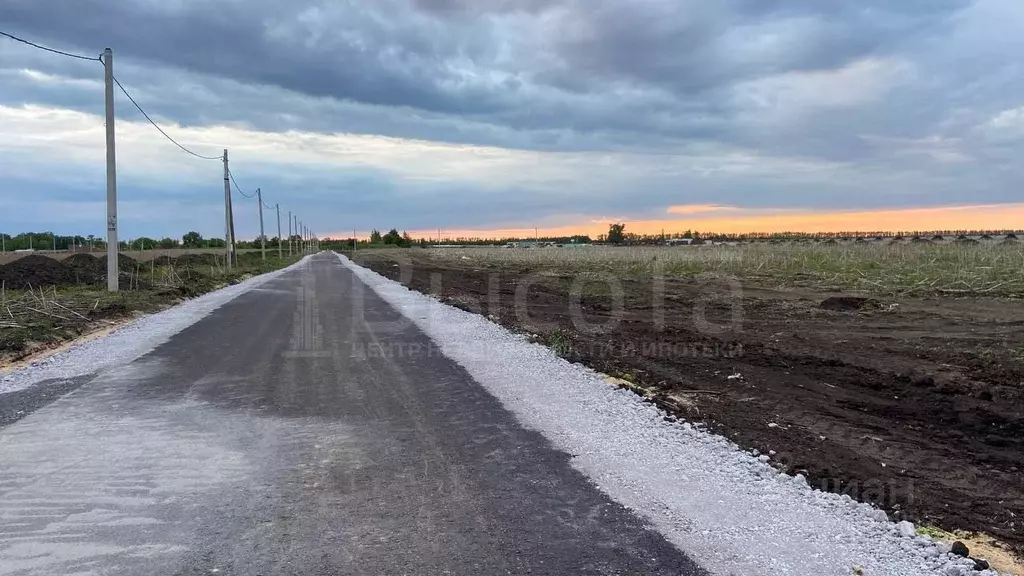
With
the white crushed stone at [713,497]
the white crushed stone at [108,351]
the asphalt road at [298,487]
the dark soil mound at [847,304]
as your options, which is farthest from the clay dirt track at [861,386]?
the white crushed stone at [108,351]

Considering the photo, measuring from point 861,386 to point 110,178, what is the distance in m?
20.0

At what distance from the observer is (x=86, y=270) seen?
91.9 ft

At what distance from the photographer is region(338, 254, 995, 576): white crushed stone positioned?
3.29 m

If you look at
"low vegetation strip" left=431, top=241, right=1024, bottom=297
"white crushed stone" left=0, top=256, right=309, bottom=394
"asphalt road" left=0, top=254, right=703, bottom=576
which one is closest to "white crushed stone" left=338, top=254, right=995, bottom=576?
"asphalt road" left=0, top=254, right=703, bottom=576

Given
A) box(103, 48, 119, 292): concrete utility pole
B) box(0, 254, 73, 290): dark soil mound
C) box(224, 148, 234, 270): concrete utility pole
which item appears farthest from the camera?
box(224, 148, 234, 270): concrete utility pole

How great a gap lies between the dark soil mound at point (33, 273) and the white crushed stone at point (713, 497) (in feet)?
72.8

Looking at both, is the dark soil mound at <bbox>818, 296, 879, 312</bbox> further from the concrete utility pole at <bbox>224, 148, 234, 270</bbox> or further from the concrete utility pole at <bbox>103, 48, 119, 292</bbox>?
the concrete utility pole at <bbox>224, 148, 234, 270</bbox>

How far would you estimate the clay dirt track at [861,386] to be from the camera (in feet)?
14.8

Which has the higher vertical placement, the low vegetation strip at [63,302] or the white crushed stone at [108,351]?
the low vegetation strip at [63,302]

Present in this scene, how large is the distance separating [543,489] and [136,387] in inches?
217

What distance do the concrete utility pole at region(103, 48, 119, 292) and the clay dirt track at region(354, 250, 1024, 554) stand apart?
11.1m

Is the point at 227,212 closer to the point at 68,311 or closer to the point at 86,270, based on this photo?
the point at 86,270

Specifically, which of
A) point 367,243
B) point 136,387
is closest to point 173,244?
point 367,243

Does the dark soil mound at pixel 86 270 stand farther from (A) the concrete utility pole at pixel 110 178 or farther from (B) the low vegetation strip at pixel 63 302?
(A) the concrete utility pole at pixel 110 178
